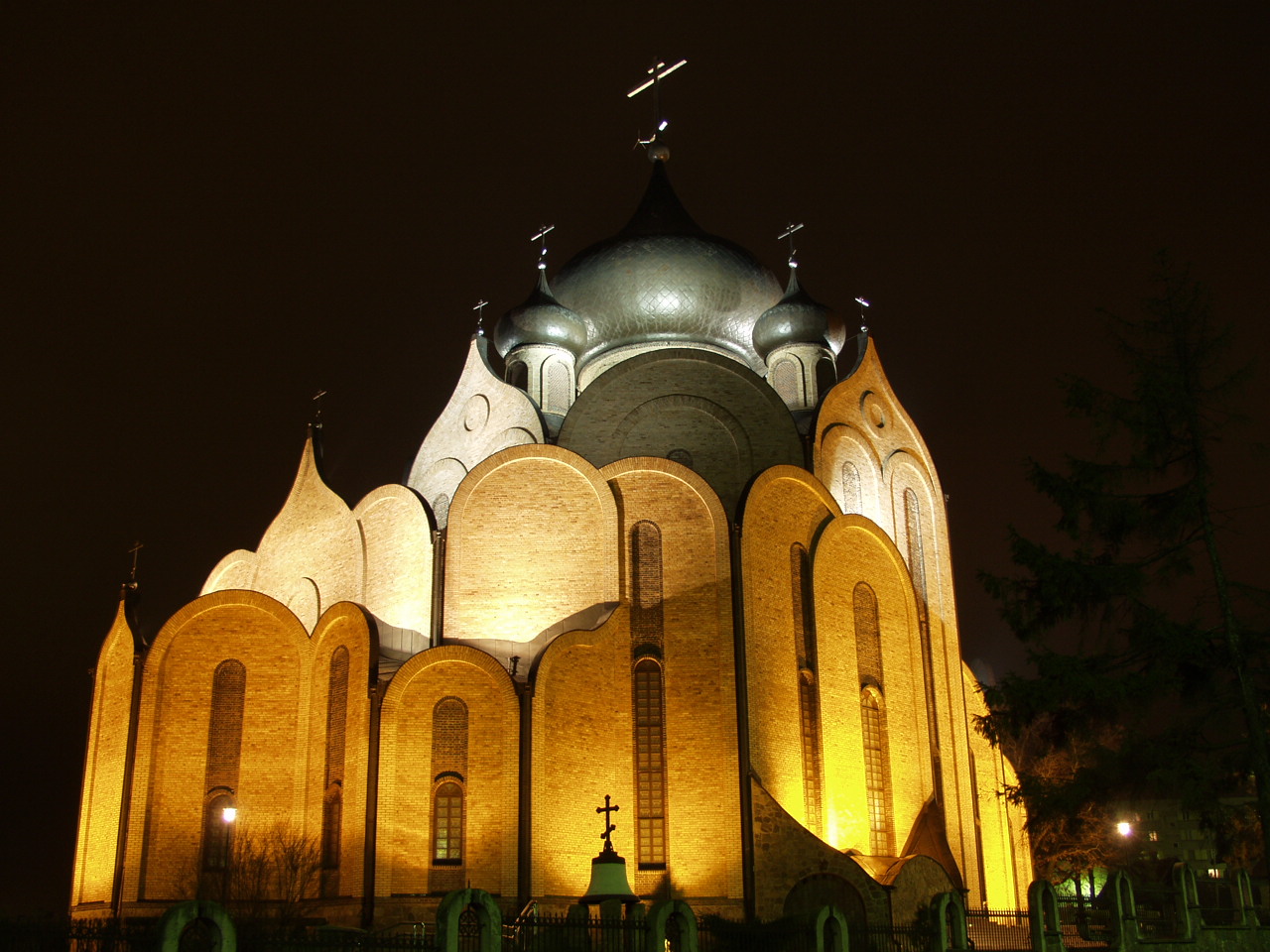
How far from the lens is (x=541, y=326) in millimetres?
23562

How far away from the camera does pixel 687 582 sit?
18.0m

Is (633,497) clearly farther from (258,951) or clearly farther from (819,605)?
(258,951)

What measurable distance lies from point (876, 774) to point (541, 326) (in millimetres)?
9697

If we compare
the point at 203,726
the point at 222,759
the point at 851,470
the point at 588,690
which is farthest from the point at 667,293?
the point at 222,759

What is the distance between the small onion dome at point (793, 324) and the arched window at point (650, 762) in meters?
8.30

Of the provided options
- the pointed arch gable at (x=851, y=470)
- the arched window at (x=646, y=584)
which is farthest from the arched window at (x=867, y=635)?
the arched window at (x=646, y=584)

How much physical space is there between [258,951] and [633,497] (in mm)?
9237

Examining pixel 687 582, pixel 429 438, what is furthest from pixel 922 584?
pixel 429 438

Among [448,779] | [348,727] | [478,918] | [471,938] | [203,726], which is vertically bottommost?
[471,938]

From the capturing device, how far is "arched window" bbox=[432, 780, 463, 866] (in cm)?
1641

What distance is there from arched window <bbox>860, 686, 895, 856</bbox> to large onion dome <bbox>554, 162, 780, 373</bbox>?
7.42 m

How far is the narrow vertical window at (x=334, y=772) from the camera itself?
1714 centimetres

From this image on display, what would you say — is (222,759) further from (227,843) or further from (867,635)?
(867,635)

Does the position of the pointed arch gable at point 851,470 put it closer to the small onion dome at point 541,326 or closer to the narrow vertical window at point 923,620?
the narrow vertical window at point 923,620
